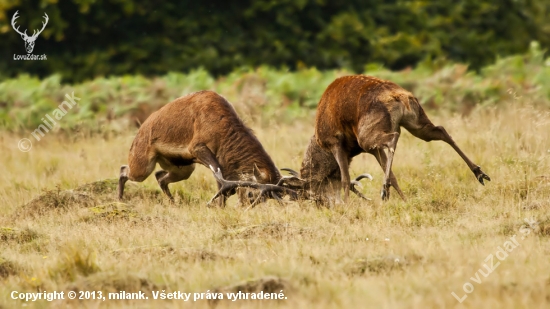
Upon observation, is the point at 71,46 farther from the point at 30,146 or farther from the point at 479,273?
the point at 479,273

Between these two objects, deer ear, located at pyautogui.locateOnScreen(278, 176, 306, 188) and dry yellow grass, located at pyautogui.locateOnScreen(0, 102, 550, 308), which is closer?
dry yellow grass, located at pyautogui.locateOnScreen(0, 102, 550, 308)

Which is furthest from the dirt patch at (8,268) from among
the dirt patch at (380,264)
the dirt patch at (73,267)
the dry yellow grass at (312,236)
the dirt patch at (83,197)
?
the dirt patch at (380,264)

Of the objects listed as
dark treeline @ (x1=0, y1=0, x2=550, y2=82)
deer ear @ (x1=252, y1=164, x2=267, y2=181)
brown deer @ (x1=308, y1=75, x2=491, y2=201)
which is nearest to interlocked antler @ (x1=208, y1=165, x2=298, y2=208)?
deer ear @ (x1=252, y1=164, x2=267, y2=181)

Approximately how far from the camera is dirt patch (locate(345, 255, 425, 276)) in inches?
278

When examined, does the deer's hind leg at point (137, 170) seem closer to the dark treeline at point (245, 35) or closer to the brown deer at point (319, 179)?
the brown deer at point (319, 179)

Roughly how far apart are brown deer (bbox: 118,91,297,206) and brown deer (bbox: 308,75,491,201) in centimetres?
74

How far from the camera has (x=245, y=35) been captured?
27141 mm

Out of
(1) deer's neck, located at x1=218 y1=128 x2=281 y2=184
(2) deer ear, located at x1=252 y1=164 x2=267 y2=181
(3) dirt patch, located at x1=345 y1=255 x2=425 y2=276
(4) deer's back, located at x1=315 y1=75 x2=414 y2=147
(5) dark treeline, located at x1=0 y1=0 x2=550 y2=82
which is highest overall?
(5) dark treeline, located at x1=0 y1=0 x2=550 y2=82

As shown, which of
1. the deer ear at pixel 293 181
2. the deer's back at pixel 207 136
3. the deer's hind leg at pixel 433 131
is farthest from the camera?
the deer's back at pixel 207 136

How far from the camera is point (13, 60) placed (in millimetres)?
26297

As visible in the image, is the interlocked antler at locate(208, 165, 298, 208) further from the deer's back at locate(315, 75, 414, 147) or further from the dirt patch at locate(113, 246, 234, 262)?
the dirt patch at locate(113, 246, 234, 262)

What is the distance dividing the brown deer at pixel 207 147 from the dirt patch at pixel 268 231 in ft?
3.66

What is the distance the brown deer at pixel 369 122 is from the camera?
948 centimetres

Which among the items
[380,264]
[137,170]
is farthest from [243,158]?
[380,264]
